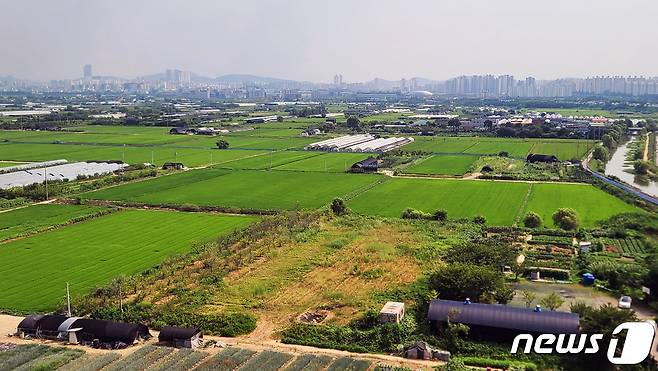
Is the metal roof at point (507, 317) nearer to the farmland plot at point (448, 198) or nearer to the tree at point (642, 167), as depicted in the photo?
the farmland plot at point (448, 198)

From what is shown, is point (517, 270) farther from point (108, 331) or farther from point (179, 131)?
point (179, 131)

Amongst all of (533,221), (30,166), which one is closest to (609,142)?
(533,221)

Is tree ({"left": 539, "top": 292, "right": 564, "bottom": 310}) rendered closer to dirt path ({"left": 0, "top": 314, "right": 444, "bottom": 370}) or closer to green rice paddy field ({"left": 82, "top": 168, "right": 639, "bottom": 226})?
dirt path ({"left": 0, "top": 314, "right": 444, "bottom": 370})

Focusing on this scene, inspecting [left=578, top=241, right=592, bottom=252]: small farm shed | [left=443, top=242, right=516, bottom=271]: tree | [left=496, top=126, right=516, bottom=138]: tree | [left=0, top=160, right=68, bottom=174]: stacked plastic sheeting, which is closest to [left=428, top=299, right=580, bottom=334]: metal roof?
[left=443, top=242, right=516, bottom=271]: tree

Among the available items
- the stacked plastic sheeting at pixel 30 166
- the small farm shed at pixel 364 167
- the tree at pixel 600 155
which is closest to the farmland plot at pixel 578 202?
the small farm shed at pixel 364 167

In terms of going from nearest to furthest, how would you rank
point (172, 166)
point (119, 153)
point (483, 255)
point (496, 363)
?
1. point (496, 363)
2. point (483, 255)
3. point (172, 166)
4. point (119, 153)

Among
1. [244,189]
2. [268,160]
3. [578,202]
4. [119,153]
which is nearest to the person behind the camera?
[578,202]
